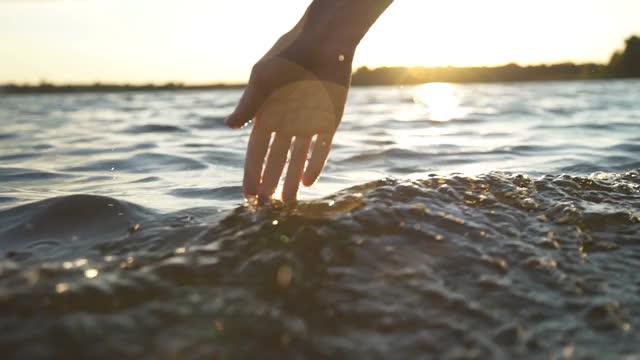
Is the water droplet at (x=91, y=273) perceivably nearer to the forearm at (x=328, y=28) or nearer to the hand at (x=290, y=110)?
the hand at (x=290, y=110)

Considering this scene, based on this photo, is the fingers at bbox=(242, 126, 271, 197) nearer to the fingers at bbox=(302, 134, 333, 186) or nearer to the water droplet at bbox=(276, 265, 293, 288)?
the fingers at bbox=(302, 134, 333, 186)

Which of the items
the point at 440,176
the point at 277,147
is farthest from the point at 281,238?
the point at 440,176

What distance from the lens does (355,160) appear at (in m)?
7.56

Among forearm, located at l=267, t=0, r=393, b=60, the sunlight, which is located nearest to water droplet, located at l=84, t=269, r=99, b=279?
forearm, located at l=267, t=0, r=393, b=60

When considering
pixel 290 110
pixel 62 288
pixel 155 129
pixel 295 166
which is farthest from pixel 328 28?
pixel 155 129

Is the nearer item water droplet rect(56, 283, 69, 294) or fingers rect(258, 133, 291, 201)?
water droplet rect(56, 283, 69, 294)

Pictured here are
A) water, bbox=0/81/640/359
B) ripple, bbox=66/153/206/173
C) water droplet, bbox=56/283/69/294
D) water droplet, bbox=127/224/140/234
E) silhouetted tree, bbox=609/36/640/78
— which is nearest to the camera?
water, bbox=0/81/640/359

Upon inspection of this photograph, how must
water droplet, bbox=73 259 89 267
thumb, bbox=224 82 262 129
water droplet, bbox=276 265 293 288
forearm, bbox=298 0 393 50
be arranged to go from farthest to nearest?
forearm, bbox=298 0 393 50
thumb, bbox=224 82 262 129
water droplet, bbox=73 259 89 267
water droplet, bbox=276 265 293 288

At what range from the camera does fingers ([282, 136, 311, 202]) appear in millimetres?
3410

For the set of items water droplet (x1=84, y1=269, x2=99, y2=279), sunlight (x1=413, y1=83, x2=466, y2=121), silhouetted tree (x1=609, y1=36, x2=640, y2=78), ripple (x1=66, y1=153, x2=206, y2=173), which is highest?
silhouetted tree (x1=609, y1=36, x2=640, y2=78)

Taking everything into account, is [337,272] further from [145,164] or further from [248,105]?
[145,164]

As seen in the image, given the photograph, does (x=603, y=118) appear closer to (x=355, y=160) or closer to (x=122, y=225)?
(x=355, y=160)

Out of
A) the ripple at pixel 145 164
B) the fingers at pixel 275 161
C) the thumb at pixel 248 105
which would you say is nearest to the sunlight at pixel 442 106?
the ripple at pixel 145 164

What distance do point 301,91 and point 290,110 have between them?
0.13 metres
